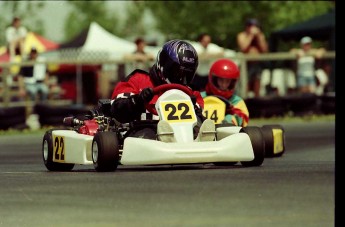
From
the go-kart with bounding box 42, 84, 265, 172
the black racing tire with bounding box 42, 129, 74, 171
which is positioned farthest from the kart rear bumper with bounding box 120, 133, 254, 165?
the black racing tire with bounding box 42, 129, 74, 171

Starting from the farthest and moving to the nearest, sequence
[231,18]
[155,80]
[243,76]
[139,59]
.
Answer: [231,18] → [243,76] → [139,59] → [155,80]

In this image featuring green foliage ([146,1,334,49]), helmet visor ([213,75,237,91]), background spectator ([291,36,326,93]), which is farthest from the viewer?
green foliage ([146,1,334,49])

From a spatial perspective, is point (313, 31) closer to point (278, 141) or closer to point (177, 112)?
point (278, 141)

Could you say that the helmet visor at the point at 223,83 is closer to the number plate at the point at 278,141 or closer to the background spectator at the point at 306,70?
the number plate at the point at 278,141

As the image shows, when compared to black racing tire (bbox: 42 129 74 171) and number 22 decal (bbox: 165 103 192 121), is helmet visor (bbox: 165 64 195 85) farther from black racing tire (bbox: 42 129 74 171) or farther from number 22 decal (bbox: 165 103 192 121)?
black racing tire (bbox: 42 129 74 171)

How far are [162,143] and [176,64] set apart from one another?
3.67ft

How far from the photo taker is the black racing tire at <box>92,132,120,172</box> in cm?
990

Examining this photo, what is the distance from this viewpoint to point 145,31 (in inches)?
3423

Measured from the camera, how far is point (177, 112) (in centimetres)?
1020

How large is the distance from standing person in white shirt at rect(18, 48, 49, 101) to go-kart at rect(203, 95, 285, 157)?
8.37 meters

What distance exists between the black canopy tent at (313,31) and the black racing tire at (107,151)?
68.7 ft

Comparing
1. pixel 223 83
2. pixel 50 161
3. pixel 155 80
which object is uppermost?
pixel 155 80

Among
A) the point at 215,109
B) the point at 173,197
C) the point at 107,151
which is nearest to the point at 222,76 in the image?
the point at 215,109
